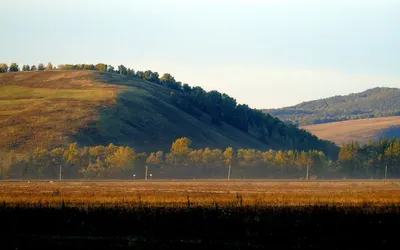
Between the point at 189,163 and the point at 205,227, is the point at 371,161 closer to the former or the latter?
the point at 189,163

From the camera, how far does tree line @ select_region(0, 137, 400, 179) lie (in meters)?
155

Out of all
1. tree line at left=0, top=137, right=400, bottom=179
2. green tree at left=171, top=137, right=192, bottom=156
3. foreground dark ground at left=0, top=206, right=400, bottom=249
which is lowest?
foreground dark ground at left=0, top=206, right=400, bottom=249

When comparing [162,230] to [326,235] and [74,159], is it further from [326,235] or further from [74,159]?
[74,159]

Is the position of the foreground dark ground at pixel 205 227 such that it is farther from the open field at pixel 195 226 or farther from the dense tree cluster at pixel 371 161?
the dense tree cluster at pixel 371 161

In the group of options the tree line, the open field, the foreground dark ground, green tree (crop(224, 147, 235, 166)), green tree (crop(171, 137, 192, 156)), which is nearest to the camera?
the open field

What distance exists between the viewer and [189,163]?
173 m

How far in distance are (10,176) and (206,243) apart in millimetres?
116989

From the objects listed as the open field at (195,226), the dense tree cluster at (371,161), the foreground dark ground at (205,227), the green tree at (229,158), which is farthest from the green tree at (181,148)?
the foreground dark ground at (205,227)

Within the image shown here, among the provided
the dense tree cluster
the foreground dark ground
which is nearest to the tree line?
the dense tree cluster

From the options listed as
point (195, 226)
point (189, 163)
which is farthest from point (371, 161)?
point (195, 226)

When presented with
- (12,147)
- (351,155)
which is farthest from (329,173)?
(12,147)

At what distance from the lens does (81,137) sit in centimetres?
19662

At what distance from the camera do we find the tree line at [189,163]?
510 feet

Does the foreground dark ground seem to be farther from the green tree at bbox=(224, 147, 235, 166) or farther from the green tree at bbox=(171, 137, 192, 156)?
the green tree at bbox=(224, 147, 235, 166)
